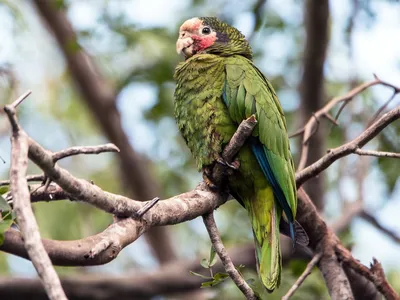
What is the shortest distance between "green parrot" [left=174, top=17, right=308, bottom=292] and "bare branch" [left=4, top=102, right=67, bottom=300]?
1.35 m

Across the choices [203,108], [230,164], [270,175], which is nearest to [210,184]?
[230,164]

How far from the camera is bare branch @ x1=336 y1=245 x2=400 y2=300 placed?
290 centimetres

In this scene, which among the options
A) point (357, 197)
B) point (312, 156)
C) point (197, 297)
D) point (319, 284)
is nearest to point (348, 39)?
point (312, 156)

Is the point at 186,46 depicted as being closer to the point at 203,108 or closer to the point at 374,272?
the point at 203,108

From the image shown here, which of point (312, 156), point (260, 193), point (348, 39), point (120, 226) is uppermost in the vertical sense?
point (348, 39)

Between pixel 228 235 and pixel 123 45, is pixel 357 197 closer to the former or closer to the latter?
pixel 228 235

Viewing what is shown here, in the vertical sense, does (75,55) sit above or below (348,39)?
above

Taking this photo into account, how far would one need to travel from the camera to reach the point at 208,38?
336 cm

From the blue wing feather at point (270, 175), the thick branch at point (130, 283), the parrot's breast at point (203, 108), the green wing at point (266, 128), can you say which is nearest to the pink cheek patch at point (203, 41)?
the parrot's breast at point (203, 108)

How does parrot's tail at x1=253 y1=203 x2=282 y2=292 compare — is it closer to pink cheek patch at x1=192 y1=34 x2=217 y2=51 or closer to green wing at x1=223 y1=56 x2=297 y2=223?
green wing at x1=223 y1=56 x2=297 y2=223

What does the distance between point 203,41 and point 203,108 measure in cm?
61

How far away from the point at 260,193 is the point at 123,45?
2936 millimetres

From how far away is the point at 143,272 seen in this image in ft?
17.2

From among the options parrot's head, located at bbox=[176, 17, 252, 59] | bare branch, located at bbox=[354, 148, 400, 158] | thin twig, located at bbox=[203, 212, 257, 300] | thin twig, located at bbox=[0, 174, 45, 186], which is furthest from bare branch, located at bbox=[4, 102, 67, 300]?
parrot's head, located at bbox=[176, 17, 252, 59]
